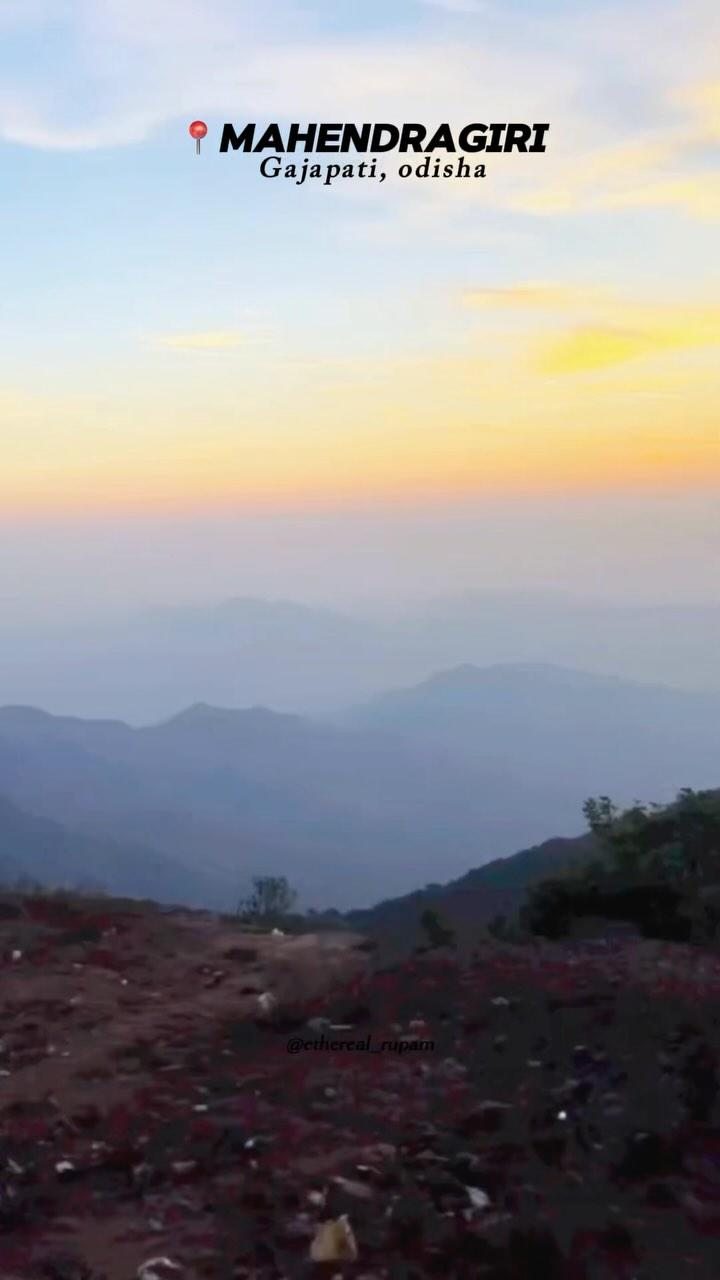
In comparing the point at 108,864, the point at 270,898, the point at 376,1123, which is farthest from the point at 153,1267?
the point at 108,864

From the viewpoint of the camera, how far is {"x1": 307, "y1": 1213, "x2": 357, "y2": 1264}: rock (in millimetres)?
6172

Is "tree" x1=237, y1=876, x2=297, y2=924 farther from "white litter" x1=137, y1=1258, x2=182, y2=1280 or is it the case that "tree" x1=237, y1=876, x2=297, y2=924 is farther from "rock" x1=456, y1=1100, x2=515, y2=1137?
"white litter" x1=137, y1=1258, x2=182, y2=1280

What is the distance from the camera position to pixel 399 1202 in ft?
21.8

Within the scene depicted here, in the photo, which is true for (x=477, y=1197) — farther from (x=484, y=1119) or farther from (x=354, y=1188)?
(x=484, y=1119)

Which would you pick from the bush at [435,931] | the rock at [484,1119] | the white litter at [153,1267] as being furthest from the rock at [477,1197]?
the bush at [435,931]

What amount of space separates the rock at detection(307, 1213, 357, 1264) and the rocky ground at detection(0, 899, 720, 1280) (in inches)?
0.5

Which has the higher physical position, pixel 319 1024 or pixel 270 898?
pixel 270 898

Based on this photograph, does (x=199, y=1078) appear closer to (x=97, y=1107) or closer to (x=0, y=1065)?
(x=97, y=1107)

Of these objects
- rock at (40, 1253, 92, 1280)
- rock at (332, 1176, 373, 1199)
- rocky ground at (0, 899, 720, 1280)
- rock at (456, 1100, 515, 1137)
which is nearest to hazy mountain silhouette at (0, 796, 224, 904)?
rocky ground at (0, 899, 720, 1280)

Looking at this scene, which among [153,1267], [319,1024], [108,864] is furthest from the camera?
[108,864]

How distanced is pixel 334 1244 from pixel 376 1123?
1.99 meters

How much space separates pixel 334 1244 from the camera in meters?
6.21

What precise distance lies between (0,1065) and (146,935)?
20.1 feet

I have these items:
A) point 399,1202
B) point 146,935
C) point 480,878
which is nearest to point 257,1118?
point 399,1202
